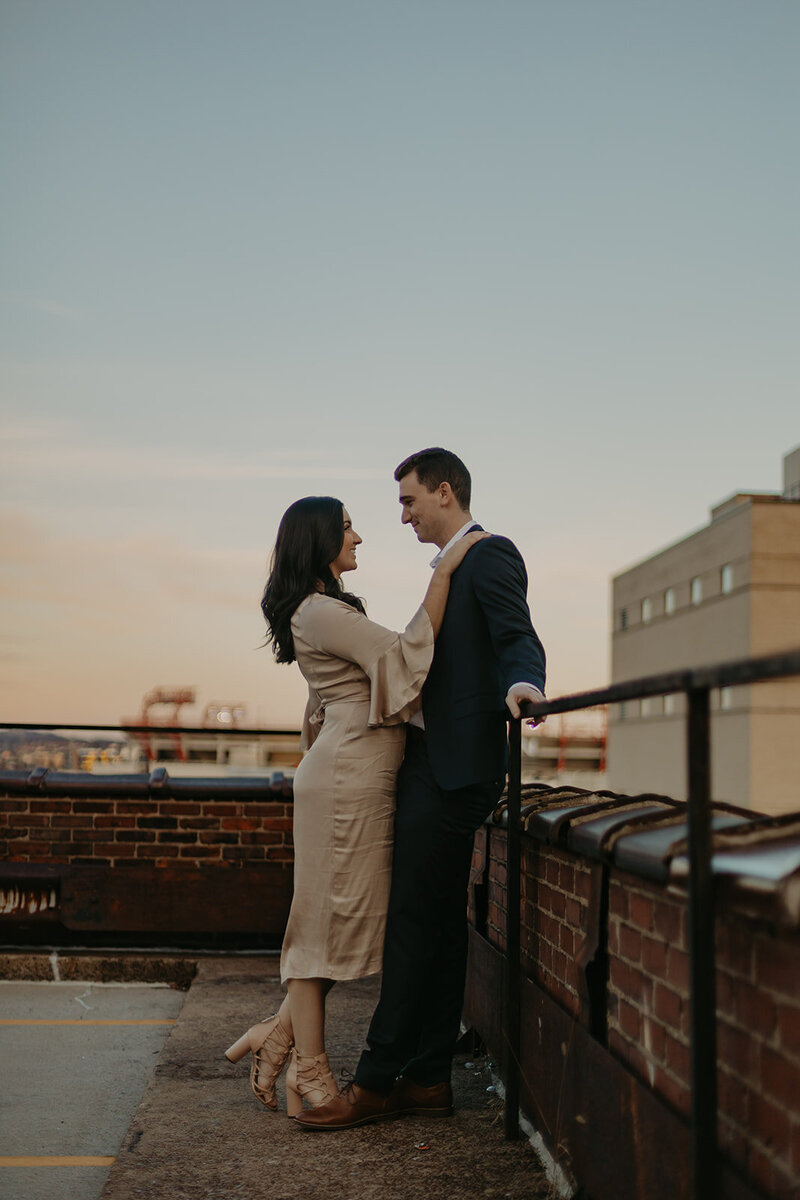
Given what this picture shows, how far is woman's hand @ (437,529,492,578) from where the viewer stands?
332 cm

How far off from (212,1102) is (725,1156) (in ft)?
7.38

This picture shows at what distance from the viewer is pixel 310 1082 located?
3.27m

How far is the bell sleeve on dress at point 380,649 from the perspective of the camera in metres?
3.23

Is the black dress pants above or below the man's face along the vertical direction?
below

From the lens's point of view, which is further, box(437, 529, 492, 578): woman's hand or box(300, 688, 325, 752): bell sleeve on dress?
box(300, 688, 325, 752): bell sleeve on dress

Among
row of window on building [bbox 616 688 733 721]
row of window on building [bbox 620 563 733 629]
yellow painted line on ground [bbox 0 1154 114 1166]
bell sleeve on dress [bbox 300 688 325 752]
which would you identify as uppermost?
row of window on building [bbox 620 563 733 629]

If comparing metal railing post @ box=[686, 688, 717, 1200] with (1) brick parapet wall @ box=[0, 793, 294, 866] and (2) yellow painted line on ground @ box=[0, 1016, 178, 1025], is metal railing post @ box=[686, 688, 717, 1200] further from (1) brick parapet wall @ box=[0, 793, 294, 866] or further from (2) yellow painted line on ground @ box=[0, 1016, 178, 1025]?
(1) brick parapet wall @ box=[0, 793, 294, 866]

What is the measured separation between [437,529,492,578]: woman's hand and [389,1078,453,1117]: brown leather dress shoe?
1569 mm

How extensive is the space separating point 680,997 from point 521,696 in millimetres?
1052

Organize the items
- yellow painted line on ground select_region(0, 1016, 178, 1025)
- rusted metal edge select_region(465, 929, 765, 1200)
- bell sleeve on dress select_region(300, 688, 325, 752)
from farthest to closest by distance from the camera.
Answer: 1. yellow painted line on ground select_region(0, 1016, 178, 1025)
2. bell sleeve on dress select_region(300, 688, 325, 752)
3. rusted metal edge select_region(465, 929, 765, 1200)

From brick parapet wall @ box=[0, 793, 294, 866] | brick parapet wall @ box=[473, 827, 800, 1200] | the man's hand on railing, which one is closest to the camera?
brick parapet wall @ box=[473, 827, 800, 1200]

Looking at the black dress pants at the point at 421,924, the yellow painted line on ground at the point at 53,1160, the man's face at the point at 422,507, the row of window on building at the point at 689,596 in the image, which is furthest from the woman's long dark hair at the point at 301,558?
the row of window on building at the point at 689,596

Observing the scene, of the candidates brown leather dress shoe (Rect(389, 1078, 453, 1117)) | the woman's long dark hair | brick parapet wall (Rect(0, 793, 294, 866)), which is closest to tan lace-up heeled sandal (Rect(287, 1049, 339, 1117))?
brown leather dress shoe (Rect(389, 1078, 453, 1117))

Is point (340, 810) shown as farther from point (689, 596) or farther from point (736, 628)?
point (689, 596)
